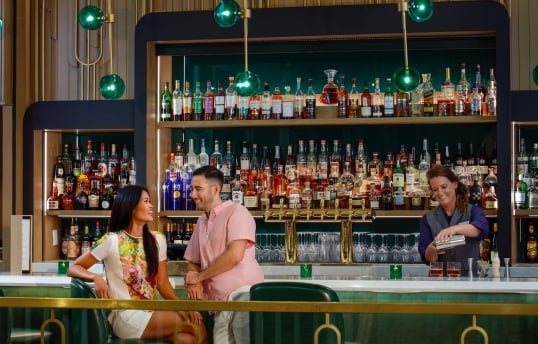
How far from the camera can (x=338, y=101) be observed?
19.6ft

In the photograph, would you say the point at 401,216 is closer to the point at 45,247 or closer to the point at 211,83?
the point at 211,83

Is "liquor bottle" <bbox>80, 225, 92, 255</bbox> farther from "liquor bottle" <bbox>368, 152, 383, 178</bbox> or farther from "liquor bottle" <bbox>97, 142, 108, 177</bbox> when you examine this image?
"liquor bottle" <bbox>368, 152, 383, 178</bbox>

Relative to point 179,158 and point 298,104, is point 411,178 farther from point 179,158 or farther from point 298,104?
point 179,158

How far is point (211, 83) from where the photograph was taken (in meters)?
6.45

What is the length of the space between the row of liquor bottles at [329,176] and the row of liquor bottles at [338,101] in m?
0.23

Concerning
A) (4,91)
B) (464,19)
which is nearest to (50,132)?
(4,91)

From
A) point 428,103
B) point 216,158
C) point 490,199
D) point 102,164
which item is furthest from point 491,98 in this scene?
point 102,164

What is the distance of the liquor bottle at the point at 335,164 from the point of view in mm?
5976

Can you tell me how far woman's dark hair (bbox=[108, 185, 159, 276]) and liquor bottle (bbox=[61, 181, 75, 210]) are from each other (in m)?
2.31

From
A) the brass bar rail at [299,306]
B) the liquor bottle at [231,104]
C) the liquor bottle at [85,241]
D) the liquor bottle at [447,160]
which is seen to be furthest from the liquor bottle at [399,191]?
the brass bar rail at [299,306]

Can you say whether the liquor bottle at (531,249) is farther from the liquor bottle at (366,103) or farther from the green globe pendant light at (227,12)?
the green globe pendant light at (227,12)

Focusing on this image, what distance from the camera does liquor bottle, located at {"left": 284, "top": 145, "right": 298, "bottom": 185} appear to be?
604 cm

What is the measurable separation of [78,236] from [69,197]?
274mm

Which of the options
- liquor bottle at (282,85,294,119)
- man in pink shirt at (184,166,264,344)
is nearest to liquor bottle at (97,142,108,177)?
liquor bottle at (282,85,294,119)
